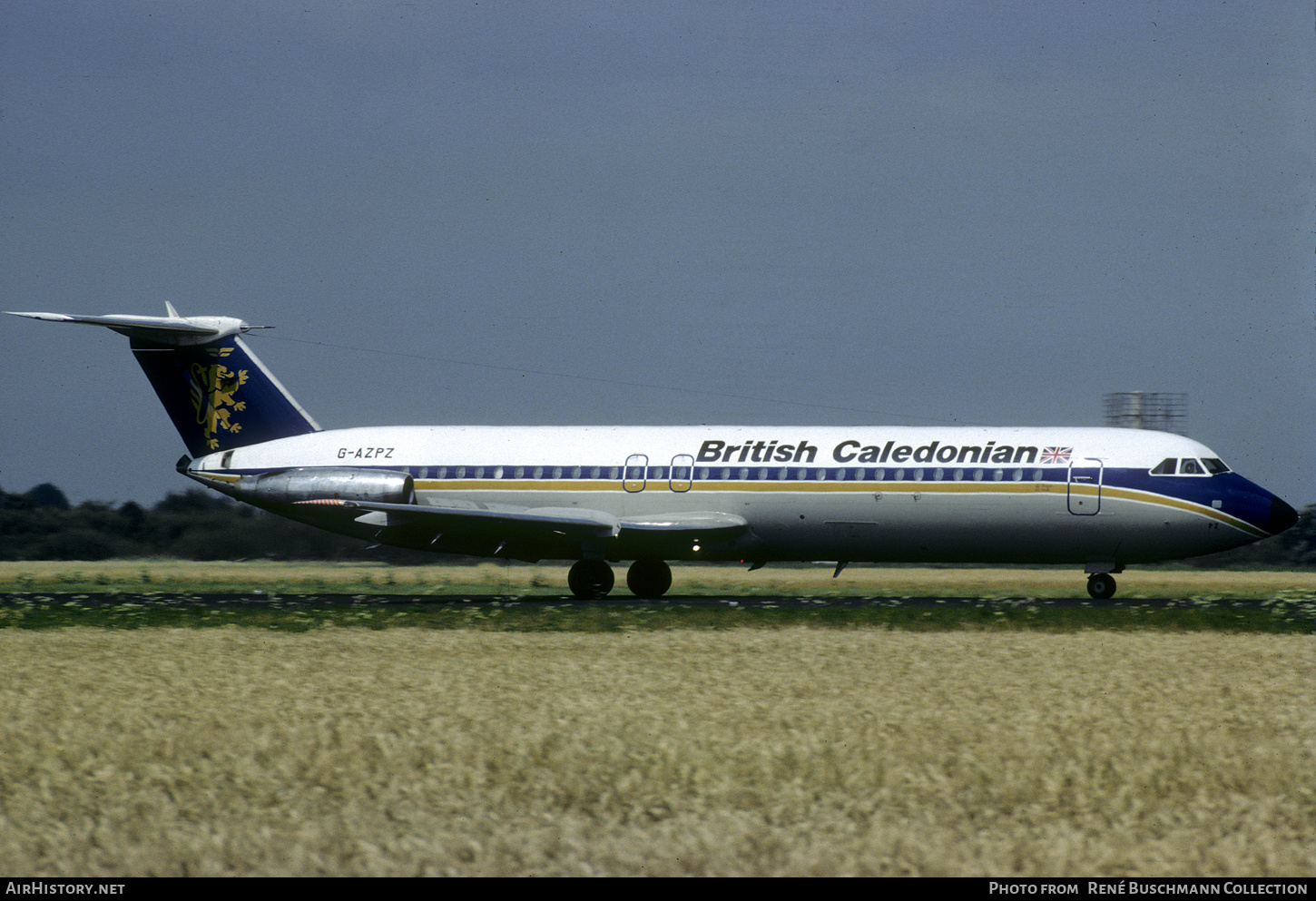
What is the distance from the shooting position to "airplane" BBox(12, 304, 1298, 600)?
32312 millimetres

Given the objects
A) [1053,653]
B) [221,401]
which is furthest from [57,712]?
[221,401]

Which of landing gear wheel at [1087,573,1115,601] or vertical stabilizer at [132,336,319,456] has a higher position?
vertical stabilizer at [132,336,319,456]

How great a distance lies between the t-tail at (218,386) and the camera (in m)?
37.8

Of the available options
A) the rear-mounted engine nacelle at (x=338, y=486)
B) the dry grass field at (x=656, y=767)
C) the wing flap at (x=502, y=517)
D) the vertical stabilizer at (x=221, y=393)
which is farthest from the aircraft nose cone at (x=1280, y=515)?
the vertical stabilizer at (x=221, y=393)

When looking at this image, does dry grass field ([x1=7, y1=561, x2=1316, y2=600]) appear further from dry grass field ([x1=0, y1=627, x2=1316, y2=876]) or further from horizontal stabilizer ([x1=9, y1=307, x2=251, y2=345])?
dry grass field ([x1=0, y1=627, x2=1316, y2=876])

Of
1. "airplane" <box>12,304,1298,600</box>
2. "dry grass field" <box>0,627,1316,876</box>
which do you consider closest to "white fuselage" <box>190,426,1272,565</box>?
"airplane" <box>12,304,1298,600</box>

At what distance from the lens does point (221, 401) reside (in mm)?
37750

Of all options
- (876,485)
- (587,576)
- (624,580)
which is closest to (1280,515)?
(876,485)

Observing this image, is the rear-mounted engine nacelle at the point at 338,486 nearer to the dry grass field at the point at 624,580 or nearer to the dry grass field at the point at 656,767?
the dry grass field at the point at 624,580

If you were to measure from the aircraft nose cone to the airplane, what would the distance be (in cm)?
5

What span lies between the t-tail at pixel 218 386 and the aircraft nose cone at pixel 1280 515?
2316 centimetres

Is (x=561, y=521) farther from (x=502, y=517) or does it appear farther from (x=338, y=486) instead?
(x=338, y=486)

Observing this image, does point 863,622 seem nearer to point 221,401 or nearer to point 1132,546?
point 1132,546

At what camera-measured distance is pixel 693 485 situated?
113ft
